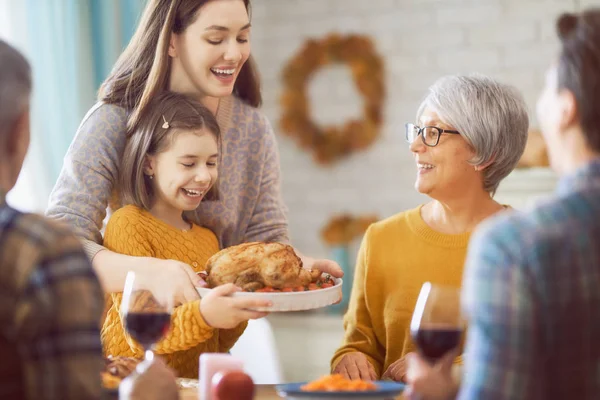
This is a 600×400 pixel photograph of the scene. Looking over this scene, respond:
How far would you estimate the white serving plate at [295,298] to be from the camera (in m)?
1.84

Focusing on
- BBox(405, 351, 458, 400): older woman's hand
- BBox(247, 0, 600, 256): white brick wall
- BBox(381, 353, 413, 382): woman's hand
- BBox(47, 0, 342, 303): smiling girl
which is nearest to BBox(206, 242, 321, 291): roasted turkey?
BBox(47, 0, 342, 303): smiling girl

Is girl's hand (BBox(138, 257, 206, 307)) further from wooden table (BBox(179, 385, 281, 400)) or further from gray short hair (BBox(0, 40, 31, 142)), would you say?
gray short hair (BBox(0, 40, 31, 142))

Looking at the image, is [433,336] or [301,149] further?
[301,149]

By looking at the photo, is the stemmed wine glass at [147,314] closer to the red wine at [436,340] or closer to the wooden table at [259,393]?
the wooden table at [259,393]

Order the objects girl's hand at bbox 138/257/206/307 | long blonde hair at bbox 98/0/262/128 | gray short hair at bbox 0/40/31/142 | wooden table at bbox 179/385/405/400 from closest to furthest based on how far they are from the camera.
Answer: gray short hair at bbox 0/40/31/142, wooden table at bbox 179/385/405/400, girl's hand at bbox 138/257/206/307, long blonde hair at bbox 98/0/262/128

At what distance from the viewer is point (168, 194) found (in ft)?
7.48

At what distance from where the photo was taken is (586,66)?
1.16 metres

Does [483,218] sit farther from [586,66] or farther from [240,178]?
[586,66]

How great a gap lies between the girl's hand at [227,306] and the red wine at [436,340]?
0.51 m

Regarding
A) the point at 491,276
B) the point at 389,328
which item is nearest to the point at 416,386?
the point at 491,276

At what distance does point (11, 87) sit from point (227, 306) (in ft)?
2.56

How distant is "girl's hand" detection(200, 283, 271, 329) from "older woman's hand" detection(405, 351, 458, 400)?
1.66 feet

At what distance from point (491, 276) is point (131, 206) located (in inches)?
53.6

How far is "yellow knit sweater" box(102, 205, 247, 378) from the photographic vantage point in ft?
6.53
